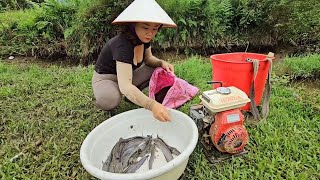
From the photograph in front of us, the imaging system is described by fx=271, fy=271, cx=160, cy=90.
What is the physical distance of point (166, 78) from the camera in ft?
8.07

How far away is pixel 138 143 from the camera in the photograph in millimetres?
1875

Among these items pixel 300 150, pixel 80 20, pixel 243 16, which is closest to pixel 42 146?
pixel 300 150

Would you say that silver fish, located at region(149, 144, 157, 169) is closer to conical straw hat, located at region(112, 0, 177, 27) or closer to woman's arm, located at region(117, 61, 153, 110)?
woman's arm, located at region(117, 61, 153, 110)

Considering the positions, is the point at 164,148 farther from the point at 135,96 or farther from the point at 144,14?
the point at 144,14

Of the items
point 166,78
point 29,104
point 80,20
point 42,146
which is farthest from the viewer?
point 80,20

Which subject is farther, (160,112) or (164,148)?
(164,148)

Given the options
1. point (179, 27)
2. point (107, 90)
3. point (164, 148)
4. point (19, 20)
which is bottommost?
point (164, 148)

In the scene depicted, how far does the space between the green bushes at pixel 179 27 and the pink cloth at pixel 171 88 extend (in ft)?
6.56

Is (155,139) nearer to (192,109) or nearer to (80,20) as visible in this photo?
(192,109)

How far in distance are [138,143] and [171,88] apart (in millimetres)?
700

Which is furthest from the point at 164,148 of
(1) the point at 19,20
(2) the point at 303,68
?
(1) the point at 19,20

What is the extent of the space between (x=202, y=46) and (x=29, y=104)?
293cm

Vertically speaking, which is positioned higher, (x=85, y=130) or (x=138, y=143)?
(x=138, y=143)

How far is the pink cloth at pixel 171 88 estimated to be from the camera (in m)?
2.38
